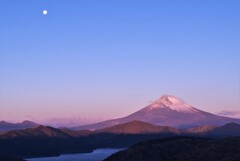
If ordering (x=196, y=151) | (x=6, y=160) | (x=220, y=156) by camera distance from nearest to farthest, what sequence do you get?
1. (x=220, y=156)
2. (x=196, y=151)
3. (x=6, y=160)

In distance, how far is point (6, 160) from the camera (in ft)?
653

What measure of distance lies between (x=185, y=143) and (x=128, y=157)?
14.4m

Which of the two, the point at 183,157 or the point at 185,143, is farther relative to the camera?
the point at 185,143

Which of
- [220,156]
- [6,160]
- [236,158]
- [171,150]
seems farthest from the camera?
[6,160]

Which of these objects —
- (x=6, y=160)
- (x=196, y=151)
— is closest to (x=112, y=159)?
(x=196, y=151)

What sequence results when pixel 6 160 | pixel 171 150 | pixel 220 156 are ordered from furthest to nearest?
pixel 6 160 → pixel 171 150 → pixel 220 156

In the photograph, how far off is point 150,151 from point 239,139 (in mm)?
18433

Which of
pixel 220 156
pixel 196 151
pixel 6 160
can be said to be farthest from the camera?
pixel 6 160

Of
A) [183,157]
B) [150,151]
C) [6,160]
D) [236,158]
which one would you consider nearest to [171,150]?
[150,151]

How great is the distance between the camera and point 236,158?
3159 inches

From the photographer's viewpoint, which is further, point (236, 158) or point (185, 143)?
point (185, 143)

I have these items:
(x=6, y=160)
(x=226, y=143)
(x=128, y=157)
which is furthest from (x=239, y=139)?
(x=6, y=160)

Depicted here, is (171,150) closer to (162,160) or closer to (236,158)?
(162,160)

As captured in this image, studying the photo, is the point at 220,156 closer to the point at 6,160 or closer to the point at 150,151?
the point at 150,151
